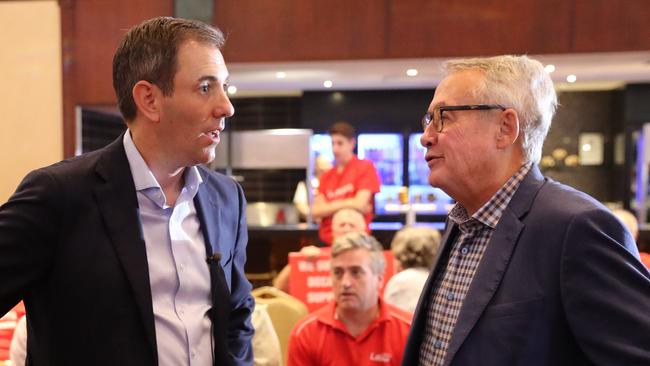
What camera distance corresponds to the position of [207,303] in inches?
57.9

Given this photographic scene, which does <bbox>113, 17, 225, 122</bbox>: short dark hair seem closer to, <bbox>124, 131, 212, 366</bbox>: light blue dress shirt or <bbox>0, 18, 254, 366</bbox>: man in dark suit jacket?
<bbox>0, 18, 254, 366</bbox>: man in dark suit jacket

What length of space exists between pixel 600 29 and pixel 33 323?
518 centimetres

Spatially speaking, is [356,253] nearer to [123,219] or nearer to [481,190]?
[481,190]

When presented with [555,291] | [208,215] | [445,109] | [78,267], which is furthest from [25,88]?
[555,291]

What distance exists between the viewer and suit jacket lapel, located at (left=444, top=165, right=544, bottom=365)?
52.4 inches

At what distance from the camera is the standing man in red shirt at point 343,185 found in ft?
15.8

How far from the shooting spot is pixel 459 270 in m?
1.52

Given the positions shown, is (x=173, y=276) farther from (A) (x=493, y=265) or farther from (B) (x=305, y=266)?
(B) (x=305, y=266)

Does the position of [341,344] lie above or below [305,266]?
below

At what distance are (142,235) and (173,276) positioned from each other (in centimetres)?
12

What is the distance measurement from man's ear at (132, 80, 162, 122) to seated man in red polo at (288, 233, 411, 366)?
1.60 metres

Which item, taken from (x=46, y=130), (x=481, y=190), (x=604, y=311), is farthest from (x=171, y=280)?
(x=46, y=130)

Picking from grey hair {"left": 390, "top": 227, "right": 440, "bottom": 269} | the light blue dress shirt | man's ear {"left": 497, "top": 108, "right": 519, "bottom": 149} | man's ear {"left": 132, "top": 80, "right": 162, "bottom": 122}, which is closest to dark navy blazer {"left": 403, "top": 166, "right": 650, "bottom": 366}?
man's ear {"left": 497, "top": 108, "right": 519, "bottom": 149}

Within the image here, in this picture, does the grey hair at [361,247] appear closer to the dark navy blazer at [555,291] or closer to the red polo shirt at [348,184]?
the dark navy blazer at [555,291]
